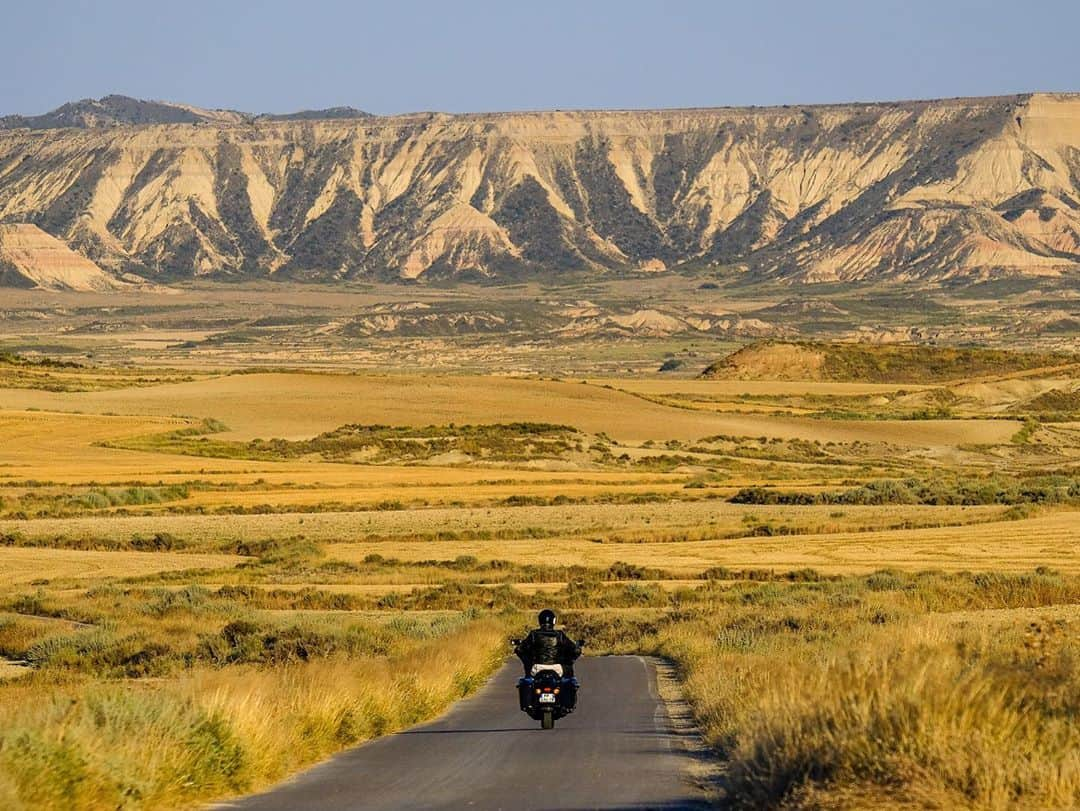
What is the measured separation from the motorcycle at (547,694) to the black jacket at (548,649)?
0.06 m

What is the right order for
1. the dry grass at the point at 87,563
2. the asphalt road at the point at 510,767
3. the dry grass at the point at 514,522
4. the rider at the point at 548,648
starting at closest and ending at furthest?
the asphalt road at the point at 510,767 < the rider at the point at 548,648 < the dry grass at the point at 87,563 < the dry grass at the point at 514,522

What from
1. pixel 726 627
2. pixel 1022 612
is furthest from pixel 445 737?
pixel 1022 612

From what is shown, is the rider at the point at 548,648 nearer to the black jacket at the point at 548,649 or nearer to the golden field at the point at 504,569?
the black jacket at the point at 548,649

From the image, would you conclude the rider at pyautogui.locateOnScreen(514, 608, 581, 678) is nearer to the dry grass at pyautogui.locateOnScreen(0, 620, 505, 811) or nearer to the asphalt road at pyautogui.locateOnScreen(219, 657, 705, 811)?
the asphalt road at pyautogui.locateOnScreen(219, 657, 705, 811)

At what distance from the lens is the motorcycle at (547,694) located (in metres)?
18.2

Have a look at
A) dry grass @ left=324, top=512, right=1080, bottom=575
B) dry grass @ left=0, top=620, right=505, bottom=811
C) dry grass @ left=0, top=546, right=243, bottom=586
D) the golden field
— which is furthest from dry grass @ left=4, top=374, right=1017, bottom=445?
dry grass @ left=0, top=620, right=505, bottom=811

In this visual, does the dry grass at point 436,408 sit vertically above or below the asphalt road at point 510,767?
above

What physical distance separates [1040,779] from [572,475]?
67394mm

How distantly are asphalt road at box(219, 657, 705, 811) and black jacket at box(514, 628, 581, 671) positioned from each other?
0.63 m

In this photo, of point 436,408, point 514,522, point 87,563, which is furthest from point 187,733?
point 436,408

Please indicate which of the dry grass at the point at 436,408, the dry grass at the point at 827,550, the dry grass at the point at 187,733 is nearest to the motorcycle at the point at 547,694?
the dry grass at the point at 187,733

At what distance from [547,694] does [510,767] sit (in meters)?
3.45

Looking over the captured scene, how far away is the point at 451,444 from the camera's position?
8775 centimetres

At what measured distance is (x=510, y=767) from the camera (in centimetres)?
1475
